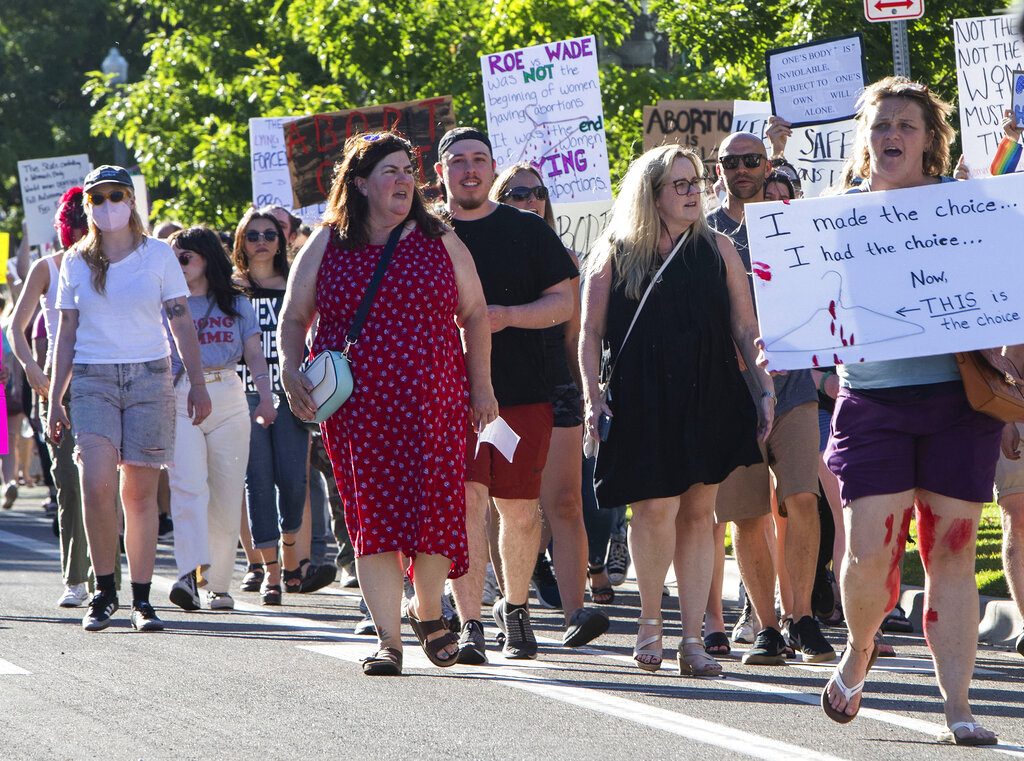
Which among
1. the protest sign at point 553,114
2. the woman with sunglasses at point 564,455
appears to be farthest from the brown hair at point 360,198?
the protest sign at point 553,114

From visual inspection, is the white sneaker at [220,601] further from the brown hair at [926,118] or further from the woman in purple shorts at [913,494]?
the brown hair at [926,118]

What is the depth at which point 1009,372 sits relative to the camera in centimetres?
489

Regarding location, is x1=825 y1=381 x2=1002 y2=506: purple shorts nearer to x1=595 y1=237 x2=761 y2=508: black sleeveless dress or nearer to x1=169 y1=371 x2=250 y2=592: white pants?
x1=595 y1=237 x2=761 y2=508: black sleeveless dress

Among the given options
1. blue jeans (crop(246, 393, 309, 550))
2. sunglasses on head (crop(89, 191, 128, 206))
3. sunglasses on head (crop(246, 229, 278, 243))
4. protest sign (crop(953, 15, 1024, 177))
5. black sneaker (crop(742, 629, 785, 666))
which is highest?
protest sign (crop(953, 15, 1024, 177))

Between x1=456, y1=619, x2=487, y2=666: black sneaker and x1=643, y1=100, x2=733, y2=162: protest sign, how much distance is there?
6234 millimetres

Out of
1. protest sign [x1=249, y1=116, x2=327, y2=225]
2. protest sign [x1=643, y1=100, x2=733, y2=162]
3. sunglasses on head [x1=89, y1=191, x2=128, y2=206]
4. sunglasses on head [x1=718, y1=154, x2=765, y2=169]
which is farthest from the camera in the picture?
protest sign [x1=249, y1=116, x2=327, y2=225]

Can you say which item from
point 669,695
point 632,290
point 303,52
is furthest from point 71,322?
point 303,52

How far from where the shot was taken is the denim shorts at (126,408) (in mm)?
7547

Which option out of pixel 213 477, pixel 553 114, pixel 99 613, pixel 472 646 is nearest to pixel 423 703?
pixel 472 646

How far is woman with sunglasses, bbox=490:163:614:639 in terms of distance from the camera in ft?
22.9

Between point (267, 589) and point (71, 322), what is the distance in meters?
1.92

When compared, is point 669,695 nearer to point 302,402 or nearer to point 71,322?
point 302,402

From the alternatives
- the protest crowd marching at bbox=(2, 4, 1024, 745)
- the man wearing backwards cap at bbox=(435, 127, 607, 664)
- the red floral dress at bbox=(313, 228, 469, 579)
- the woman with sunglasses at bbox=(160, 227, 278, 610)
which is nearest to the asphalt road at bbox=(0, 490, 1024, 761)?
the protest crowd marching at bbox=(2, 4, 1024, 745)

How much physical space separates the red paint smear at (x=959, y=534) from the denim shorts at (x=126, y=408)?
4.03 metres
